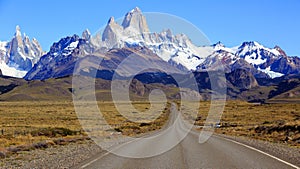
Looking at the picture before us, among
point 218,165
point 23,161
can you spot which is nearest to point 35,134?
point 23,161

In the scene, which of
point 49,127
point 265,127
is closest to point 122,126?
point 49,127

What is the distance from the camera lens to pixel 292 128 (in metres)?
41.4

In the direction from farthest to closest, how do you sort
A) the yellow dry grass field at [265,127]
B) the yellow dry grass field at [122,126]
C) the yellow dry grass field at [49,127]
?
the yellow dry grass field at [122,126] < the yellow dry grass field at [49,127] < the yellow dry grass field at [265,127]

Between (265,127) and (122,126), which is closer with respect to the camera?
(265,127)

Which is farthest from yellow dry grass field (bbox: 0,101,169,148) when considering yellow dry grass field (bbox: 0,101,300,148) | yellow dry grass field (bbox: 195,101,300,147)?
yellow dry grass field (bbox: 195,101,300,147)

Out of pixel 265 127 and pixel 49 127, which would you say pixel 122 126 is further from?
pixel 265 127

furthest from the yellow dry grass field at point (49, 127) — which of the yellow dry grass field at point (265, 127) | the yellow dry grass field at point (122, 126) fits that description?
the yellow dry grass field at point (265, 127)

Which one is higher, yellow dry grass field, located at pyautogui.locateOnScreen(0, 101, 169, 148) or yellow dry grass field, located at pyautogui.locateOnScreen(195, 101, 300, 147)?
yellow dry grass field, located at pyautogui.locateOnScreen(195, 101, 300, 147)

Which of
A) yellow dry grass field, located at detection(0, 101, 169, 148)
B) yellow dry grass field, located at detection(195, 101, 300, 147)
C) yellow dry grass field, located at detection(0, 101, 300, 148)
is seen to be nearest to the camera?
yellow dry grass field, located at detection(195, 101, 300, 147)

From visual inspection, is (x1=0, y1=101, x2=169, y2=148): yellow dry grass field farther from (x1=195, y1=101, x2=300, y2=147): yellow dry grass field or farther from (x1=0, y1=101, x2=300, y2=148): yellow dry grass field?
(x1=195, y1=101, x2=300, y2=147): yellow dry grass field

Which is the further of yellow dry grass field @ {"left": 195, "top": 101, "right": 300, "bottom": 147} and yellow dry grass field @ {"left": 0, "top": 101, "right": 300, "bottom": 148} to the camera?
yellow dry grass field @ {"left": 0, "top": 101, "right": 300, "bottom": 148}

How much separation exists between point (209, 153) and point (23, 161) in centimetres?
981

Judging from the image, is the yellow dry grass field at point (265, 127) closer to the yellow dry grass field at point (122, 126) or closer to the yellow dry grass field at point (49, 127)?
the yellow dry grass field at point (122, 126)

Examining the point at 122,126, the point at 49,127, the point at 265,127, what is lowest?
the point at 49,127
